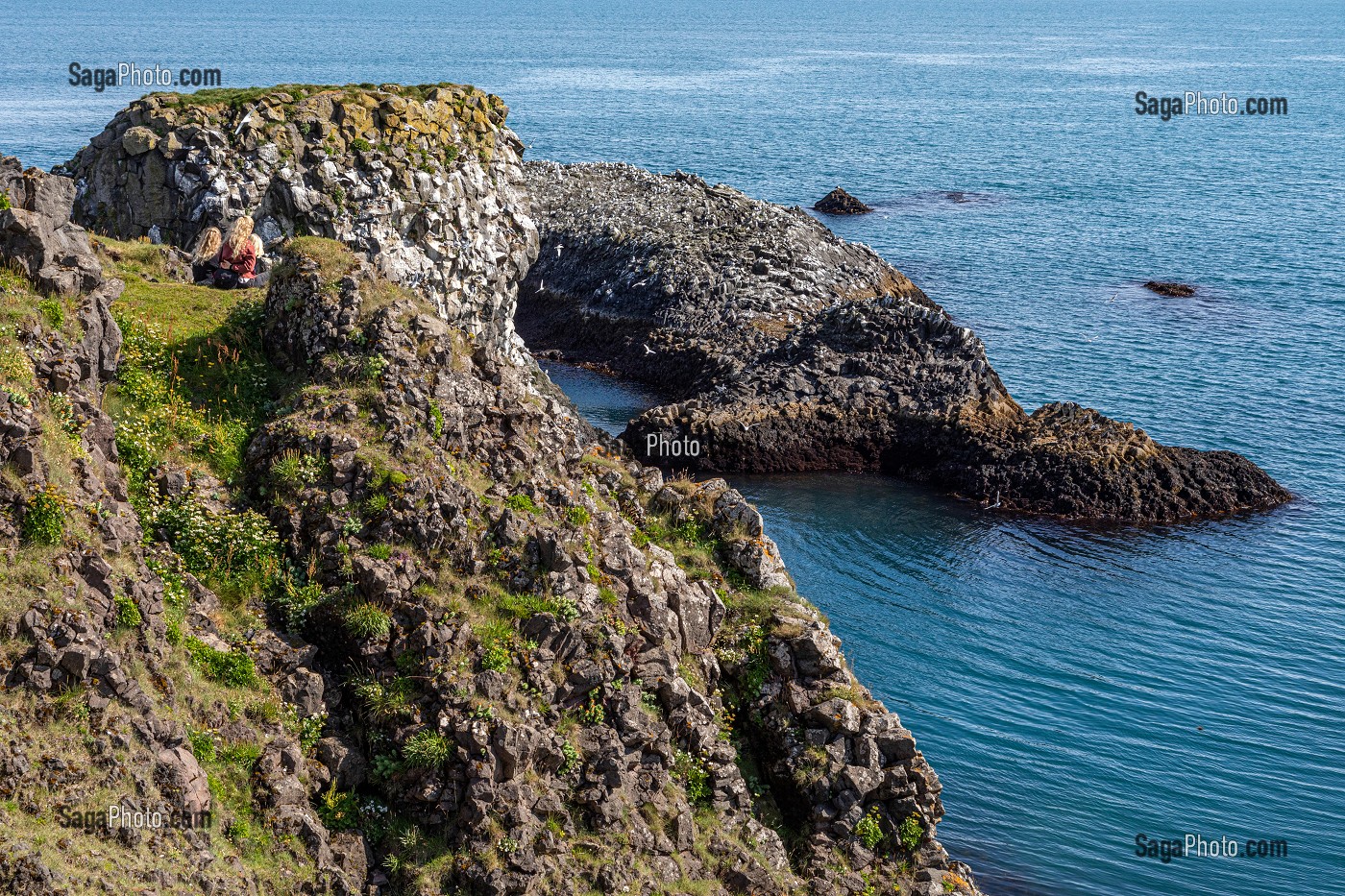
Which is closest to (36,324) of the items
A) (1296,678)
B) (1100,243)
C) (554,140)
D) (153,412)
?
(153,412)

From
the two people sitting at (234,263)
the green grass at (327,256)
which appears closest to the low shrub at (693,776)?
the green grass at (327,256)

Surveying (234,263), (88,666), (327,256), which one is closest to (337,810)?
(88,666)

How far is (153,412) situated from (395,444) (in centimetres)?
509

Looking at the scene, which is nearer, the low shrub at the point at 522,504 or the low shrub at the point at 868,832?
the low shrub at the point at 522,504

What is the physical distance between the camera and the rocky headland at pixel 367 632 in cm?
1853

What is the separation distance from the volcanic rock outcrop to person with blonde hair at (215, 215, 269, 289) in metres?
5.04

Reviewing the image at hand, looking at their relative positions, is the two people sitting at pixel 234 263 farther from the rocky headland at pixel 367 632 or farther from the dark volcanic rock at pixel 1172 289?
the dark volcanic rock at pixel 1172 289

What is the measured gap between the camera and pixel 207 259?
3366cm

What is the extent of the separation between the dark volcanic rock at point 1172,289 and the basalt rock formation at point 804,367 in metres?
19.3

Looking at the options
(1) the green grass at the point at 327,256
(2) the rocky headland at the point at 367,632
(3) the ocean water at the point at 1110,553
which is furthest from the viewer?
(3) the ocean water at the point at 1110,553

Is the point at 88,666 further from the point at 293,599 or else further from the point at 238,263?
the point at 238,263

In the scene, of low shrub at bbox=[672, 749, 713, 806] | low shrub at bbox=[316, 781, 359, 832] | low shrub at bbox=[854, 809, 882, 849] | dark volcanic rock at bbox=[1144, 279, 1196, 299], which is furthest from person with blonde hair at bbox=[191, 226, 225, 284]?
dark volcanic rock at bbox=[1144, 279, 1196, 299]

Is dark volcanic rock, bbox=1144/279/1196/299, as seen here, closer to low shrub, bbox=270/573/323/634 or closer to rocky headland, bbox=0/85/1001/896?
rocky headland, bbox=0/85/1001/896

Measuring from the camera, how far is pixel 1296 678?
42562 millimetres
